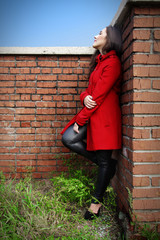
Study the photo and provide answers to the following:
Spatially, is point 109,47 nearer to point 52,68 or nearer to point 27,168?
point 52,68

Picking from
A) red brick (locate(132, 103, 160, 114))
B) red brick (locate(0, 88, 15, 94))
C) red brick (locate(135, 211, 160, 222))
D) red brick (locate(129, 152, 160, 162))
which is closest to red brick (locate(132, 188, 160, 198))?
red brick (locate(135, 211, 160, 222))

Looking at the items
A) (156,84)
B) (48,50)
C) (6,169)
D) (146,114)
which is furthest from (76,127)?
(6,169)

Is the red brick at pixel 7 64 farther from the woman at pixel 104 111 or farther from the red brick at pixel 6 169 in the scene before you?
the red brick at pixel 6 169

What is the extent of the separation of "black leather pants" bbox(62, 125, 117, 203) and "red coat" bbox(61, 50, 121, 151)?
15 cm

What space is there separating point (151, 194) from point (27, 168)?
1.87 meters

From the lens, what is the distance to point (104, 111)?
1803 mm

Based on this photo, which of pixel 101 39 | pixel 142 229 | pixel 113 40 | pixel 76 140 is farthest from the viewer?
pixel 76 140

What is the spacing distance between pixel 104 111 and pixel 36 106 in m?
1.31

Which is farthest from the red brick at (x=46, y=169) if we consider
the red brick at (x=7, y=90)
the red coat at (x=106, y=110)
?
the red brick at (x=7, y=90)

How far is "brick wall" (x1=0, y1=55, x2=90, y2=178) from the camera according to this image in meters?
2.72

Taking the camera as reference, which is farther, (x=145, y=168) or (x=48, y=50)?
(x=48, y=50)

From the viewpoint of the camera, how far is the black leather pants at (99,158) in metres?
1.88

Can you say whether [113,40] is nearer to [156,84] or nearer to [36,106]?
[156,84]

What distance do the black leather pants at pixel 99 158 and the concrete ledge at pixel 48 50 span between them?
1.22 m
